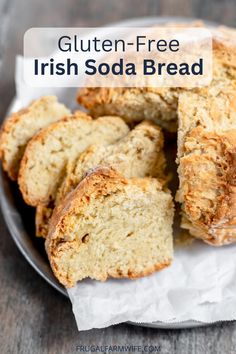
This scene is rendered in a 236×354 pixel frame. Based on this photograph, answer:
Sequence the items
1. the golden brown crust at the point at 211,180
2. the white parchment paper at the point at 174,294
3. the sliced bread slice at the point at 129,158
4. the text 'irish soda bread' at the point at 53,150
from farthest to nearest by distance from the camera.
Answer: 1. the text 'irish soda bread' at the point at 53,150
2. the sliced bread slice at the point at 129,158
3. the white parchment paper at the point at 174,294
4. the golden brown crust at the point at 211,180

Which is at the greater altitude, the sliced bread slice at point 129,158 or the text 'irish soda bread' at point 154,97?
the text 'irish soda bread' at point 154,97

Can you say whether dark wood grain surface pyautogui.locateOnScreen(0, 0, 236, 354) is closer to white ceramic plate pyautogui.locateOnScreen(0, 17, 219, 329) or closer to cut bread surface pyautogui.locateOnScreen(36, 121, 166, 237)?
white ceramic plate pyautogui.locateOnScreen(0, 17, 219, 329)

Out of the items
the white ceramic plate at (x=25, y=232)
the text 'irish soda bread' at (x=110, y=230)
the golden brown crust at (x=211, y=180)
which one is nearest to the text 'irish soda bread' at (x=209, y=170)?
the golden brown crust at (x=211, y=180)

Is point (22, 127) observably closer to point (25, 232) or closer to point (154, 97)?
point (25, 232)

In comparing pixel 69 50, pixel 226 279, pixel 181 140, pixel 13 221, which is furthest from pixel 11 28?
pixel 226 279

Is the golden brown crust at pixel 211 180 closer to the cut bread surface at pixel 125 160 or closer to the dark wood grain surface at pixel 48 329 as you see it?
the cut bread surface at pixel 125 160

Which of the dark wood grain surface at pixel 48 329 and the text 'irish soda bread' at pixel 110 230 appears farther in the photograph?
the dark wood grain surface at pixel 48 329

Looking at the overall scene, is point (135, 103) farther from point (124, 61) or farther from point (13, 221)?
point (13, 221)

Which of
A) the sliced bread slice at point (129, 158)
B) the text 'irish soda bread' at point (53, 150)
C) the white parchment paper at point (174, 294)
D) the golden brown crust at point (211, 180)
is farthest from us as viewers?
the text 'irish soda bread' at point (53, 150)
